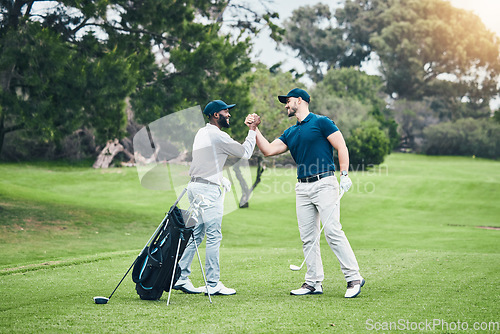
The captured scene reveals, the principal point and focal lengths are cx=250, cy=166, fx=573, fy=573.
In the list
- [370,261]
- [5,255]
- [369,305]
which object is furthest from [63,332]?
[5,255]

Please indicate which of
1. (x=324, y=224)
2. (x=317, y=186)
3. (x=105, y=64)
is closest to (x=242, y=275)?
(x=324, y=224)

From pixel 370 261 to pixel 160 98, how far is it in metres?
10.5

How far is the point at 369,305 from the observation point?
5445 millimetres

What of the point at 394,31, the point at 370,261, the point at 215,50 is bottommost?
the point at 370,261

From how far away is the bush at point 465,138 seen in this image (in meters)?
54.2

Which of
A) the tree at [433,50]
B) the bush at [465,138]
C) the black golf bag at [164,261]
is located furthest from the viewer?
the tree at [433,50]

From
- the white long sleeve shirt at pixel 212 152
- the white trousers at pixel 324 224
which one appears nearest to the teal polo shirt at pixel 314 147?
the white trousers at pixel 324 224

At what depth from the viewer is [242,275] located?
24.8 feet

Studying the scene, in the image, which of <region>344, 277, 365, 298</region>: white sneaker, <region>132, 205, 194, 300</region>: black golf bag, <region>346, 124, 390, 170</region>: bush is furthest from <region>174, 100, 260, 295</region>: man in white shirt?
<region>346, 124, 390, 170</region>: bush

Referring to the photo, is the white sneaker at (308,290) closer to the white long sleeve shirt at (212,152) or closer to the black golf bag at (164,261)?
the black golf bag at (164,261)

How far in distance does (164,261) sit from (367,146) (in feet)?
123

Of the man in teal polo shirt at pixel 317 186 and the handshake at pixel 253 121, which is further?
the handshake at pixel 253 121

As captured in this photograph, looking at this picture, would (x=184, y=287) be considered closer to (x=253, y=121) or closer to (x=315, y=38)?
(x=253, y=121)

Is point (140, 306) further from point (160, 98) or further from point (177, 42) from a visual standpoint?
point (177, 42)
